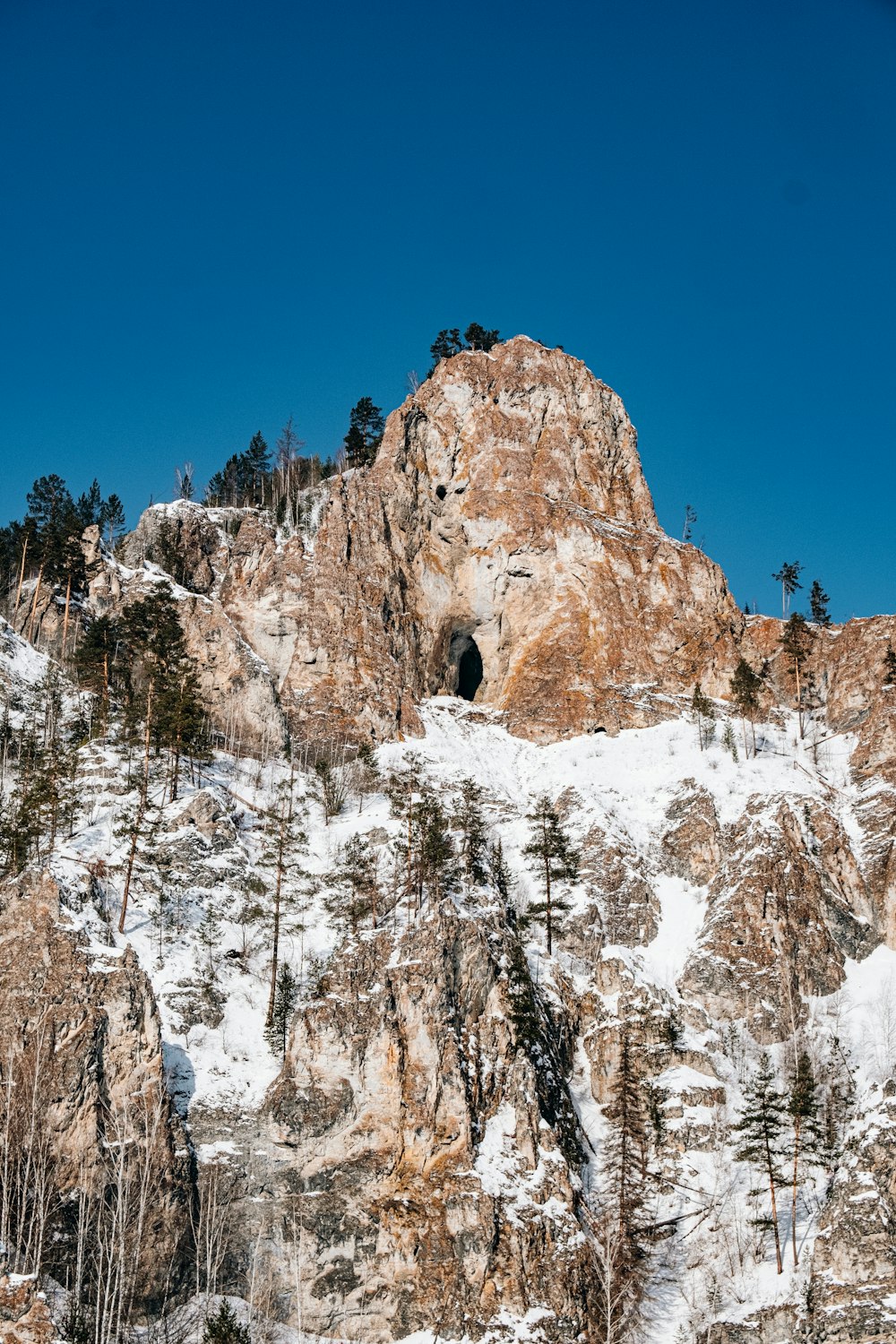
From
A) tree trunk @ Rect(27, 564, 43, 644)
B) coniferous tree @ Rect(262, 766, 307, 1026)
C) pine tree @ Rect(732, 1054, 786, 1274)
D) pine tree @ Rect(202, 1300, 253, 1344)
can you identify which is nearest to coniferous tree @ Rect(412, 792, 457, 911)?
coniferous tree @ Rect(262, 766, 307, 1026)

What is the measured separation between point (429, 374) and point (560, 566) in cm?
3365

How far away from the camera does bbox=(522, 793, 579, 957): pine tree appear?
70.1 metres

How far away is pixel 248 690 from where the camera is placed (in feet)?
302

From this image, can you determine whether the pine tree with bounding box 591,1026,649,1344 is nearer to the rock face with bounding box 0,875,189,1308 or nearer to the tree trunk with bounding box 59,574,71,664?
the rock face with bounding box 0,875,189,1308

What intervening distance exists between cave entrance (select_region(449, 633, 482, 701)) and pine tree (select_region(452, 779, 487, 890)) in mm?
33543

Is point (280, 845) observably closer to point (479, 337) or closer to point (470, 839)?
point (470, 839)

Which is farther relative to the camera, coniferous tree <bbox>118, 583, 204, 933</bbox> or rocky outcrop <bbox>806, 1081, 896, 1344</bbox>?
coniferous tree <bbox>118, 583, 204, 933</bbox>

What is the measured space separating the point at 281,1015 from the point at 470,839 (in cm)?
1598

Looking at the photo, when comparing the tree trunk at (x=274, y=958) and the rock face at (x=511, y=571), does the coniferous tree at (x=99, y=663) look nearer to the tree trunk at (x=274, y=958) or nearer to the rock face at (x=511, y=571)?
the rock face at (x=511, y=571)

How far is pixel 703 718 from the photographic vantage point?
92.2m

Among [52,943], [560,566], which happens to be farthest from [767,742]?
[52,943]

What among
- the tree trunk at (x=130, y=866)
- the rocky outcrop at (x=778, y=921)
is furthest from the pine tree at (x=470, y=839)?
the tree trunk at (x=130, y=866)

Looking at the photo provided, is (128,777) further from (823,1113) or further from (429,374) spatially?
(429,374)

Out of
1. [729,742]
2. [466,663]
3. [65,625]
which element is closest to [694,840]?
[729,742]
